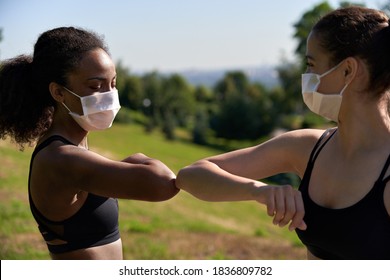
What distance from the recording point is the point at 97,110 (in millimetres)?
2848

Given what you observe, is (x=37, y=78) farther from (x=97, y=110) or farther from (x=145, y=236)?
(x=145, y=236)

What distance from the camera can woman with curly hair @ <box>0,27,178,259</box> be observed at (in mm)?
2584

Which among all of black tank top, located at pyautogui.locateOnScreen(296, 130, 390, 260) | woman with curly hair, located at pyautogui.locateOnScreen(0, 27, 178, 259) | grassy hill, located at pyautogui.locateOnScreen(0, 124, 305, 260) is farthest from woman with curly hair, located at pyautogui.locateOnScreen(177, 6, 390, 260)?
grassy hill, located at pyautogui.locateOnScreen(0, 124, 305, 260)

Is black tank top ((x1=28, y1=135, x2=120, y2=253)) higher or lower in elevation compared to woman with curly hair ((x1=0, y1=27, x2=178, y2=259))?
lower

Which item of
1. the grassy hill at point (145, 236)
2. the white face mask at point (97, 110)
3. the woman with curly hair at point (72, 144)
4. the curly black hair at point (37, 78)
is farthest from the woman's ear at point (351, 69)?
the grassy hill at point (145, 236)

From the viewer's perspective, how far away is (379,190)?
2299 mm

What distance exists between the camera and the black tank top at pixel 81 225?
2795mm

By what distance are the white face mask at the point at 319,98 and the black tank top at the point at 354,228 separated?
325mm

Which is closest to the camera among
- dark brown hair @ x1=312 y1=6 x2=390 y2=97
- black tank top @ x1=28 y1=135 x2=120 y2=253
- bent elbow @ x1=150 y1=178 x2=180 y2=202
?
dark brown hair @ x1=312 y1=6 x2=390 y2=97

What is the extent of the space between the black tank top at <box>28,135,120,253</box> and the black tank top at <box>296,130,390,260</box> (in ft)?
3.07

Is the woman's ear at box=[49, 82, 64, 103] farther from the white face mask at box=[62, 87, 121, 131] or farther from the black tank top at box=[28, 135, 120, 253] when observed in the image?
the black tank top at box=[28, 135, 120, 253]

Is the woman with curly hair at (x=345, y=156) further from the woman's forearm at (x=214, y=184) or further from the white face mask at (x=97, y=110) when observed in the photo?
the white face mask at (x=97, y=110)

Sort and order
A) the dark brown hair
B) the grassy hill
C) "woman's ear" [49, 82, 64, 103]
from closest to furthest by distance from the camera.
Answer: the dark brown hair < "woman's ear" [49, 82, 64, 103] < the grassy hill

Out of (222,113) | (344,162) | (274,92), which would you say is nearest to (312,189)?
(344,162)
